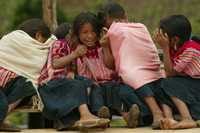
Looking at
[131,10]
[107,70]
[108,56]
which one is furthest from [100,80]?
[131,10]

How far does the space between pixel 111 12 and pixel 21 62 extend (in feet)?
2.69

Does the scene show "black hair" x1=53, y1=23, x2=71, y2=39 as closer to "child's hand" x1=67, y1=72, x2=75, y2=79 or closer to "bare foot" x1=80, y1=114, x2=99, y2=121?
"child's hand" x1=67, y1=72, x2=75, y2=79

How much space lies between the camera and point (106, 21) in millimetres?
5879

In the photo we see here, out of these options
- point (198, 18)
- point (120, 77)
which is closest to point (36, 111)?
point (120, 77)

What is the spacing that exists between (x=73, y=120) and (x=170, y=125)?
729 millimetres

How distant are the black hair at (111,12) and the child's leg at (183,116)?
2.64 ft

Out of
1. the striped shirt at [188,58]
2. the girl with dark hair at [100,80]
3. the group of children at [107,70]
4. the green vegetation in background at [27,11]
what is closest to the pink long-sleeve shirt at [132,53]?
the group of children at [107,70]

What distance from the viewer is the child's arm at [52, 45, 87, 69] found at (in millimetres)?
5660

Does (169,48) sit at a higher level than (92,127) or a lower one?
higher

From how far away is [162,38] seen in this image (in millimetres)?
5680

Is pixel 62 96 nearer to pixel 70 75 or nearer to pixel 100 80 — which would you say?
pixel 70 75

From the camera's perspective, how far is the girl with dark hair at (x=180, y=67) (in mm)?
5633

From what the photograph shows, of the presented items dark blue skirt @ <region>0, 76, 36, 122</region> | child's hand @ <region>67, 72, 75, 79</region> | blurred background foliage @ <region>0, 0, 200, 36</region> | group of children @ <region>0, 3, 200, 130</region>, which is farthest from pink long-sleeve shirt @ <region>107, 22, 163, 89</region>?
blurred background foliage @ <region>0, 0, 200, 36</region>

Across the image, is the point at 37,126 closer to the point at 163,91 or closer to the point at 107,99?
the point at 107,99
